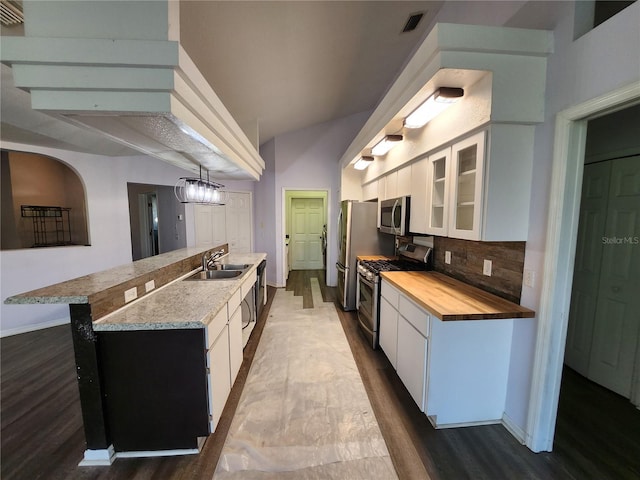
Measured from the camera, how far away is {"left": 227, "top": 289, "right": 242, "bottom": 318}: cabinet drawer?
81.9 inches

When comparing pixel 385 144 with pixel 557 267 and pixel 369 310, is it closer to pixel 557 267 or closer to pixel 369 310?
pixel 369 310

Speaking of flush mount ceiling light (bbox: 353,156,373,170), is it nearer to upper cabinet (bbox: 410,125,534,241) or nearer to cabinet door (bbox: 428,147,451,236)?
cabinet door (bbox: 428,147,451,236)

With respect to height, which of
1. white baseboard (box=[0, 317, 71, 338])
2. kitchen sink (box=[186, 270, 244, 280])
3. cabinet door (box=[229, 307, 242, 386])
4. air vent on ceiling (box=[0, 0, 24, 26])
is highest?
air vent on ceiling (box=[0, 0, 24, 26])

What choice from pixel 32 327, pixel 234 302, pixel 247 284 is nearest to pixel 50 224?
pixel 32 327

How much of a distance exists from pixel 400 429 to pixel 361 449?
1.11 feet

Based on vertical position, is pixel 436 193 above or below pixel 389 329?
above

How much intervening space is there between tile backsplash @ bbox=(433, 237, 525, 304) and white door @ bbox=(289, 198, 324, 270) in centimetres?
452

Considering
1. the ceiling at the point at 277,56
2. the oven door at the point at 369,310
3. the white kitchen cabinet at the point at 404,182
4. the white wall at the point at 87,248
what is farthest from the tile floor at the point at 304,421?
the white wall at the point at 87,248

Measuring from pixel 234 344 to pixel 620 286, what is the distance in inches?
124

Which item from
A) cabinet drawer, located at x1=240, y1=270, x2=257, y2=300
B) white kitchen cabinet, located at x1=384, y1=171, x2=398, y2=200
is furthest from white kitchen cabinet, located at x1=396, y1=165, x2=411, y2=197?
cabinet drawer, located at x1=240, y1=270, x2=257, y2=300

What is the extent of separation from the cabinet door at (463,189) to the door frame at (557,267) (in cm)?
41

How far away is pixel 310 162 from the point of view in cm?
516

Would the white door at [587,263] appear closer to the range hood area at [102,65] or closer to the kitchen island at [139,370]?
the kitchen island at [139,370]

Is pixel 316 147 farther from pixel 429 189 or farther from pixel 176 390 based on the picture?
pixel 176 390
